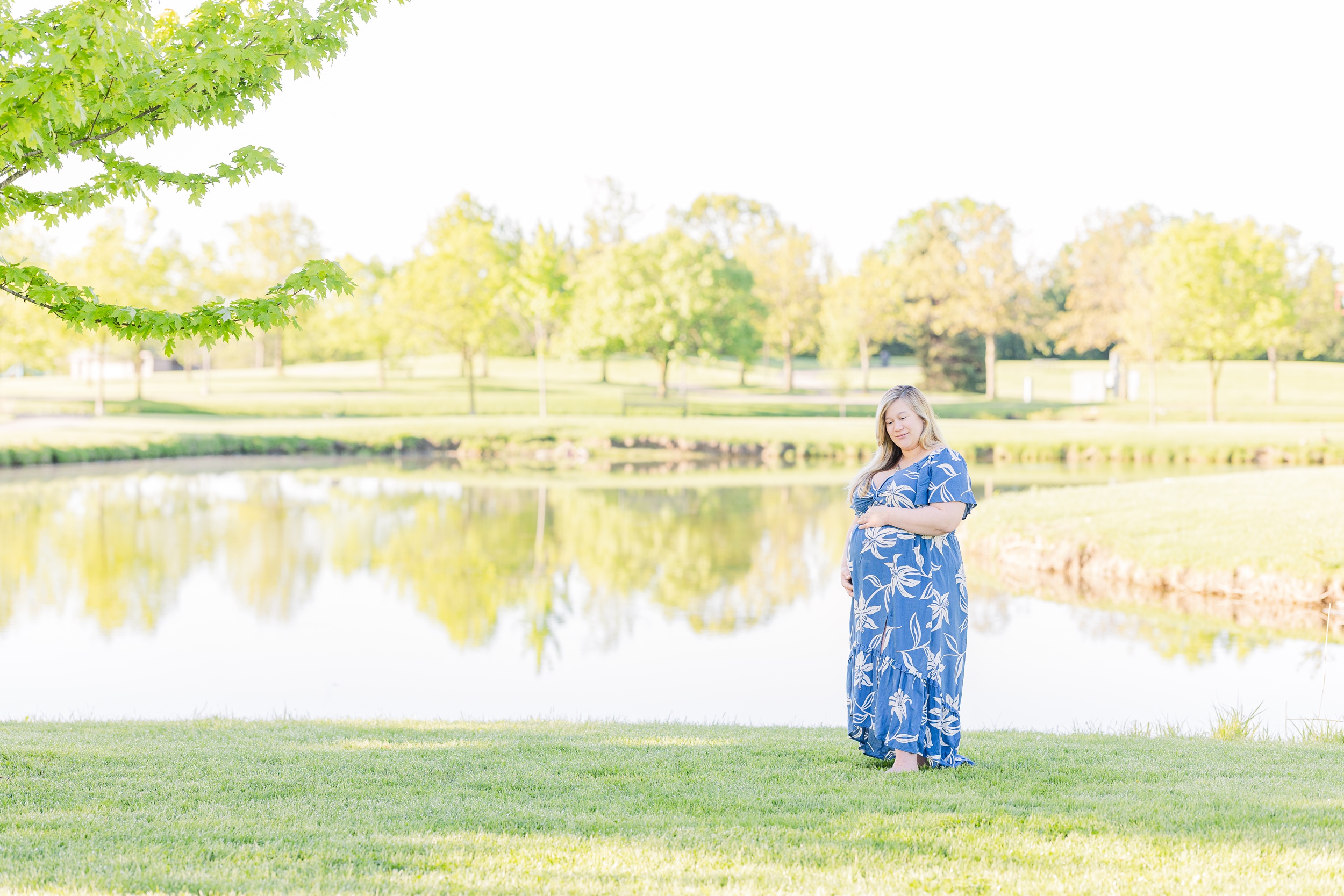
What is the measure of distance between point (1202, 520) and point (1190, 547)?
1.58 m

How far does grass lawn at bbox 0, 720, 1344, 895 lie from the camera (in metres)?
4.53

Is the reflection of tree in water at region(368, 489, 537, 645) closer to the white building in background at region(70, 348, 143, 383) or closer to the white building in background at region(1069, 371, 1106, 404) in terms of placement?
the white building in background at region(1069, 371, 1106, 404)

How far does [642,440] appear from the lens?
42438 mm

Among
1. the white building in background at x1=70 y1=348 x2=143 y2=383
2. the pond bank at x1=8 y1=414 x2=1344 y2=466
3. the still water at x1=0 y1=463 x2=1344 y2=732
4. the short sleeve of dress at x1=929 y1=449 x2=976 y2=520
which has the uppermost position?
the white building in background at x1=70 y1=348 x2=143 y2=383

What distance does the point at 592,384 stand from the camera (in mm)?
63812

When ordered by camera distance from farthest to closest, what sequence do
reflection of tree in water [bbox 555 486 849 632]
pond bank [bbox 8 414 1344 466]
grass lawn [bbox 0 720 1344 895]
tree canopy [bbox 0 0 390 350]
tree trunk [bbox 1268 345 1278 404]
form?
tree trunk [bbox 1268 345 1278 404], pond bank [bbox 8 414 1344 466], reflection of tree in water [bbox 555 486 849 632], tree canopy [bbox 0 0 390 350], grass lawn [bbox 0 720 1344 895]

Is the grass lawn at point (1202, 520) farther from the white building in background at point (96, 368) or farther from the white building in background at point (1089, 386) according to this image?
the white building in background at point (96, 368)

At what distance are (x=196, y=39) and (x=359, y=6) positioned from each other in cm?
91

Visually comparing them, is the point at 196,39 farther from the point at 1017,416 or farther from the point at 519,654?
the point at 1017,416

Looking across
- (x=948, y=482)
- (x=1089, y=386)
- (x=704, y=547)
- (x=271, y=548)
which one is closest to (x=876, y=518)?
(x=948, y=482)

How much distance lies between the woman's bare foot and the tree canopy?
3.89 meters

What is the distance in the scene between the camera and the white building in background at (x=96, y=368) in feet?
241

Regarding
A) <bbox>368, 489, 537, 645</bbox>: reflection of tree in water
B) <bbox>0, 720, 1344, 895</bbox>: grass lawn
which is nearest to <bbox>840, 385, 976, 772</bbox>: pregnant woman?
<bbox>0, 720, 1344, 895</bbox>: grass lawn

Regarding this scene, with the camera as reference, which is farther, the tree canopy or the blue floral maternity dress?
the blue floral maternity dress
